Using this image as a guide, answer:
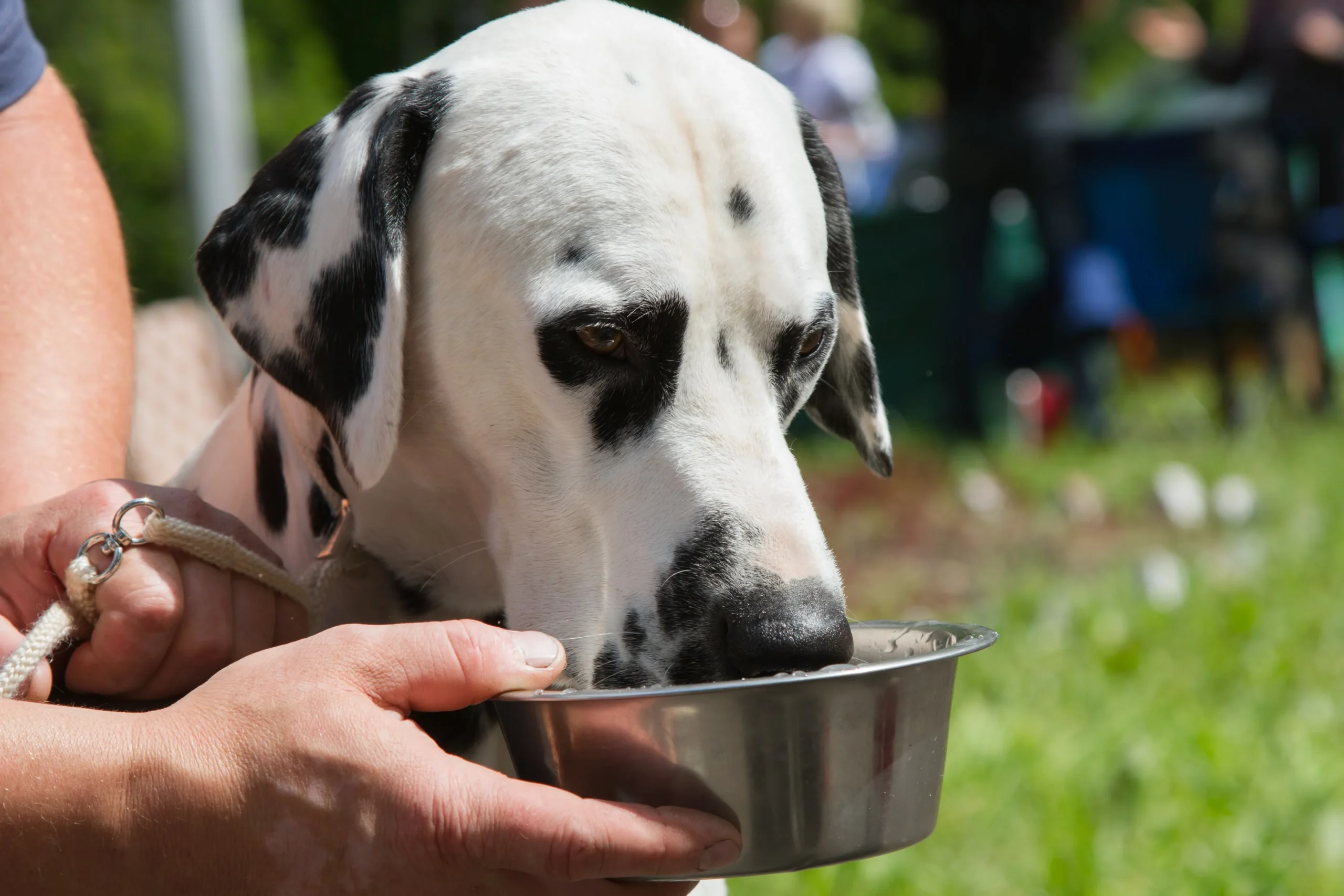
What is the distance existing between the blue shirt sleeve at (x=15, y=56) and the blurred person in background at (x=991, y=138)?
644 centimetres

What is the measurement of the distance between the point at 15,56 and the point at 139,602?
122 cm

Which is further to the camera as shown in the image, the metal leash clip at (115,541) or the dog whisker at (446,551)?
the dog whisker at (446,551)

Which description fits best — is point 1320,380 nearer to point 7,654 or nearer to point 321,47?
point 7,654

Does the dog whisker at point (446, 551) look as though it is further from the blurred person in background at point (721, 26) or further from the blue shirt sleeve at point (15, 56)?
the blurred person in background at point (721, 26)

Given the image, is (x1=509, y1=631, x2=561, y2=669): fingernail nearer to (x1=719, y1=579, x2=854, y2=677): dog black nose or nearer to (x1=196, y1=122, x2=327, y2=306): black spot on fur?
(x1=719, y1=579, x2=854, y2=677): dog black nose

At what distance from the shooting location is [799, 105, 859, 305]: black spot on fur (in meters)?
2.37

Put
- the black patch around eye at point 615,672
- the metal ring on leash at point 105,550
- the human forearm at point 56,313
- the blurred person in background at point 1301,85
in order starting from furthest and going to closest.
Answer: the blurred person in background at point 1301,85 < the human forearm at point 56,313 < the black patch around eye at point 615,672 < the metal ring on leash at point 105,550

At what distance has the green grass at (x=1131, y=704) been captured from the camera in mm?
3199

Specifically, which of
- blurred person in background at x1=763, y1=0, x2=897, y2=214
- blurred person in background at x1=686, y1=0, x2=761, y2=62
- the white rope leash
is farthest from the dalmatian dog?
blurred person in background at x1=763, y1=0, x2=897, y2=214

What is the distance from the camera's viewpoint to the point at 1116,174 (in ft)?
35.5

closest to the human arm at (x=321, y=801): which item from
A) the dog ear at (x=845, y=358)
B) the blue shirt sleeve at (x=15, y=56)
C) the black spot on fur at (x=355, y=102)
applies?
the black spot on fur at (x=355, y=102)

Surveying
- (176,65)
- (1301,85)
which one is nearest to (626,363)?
(176,65)

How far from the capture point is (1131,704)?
164 inches

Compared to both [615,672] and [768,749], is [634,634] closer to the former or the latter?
[615,672]
